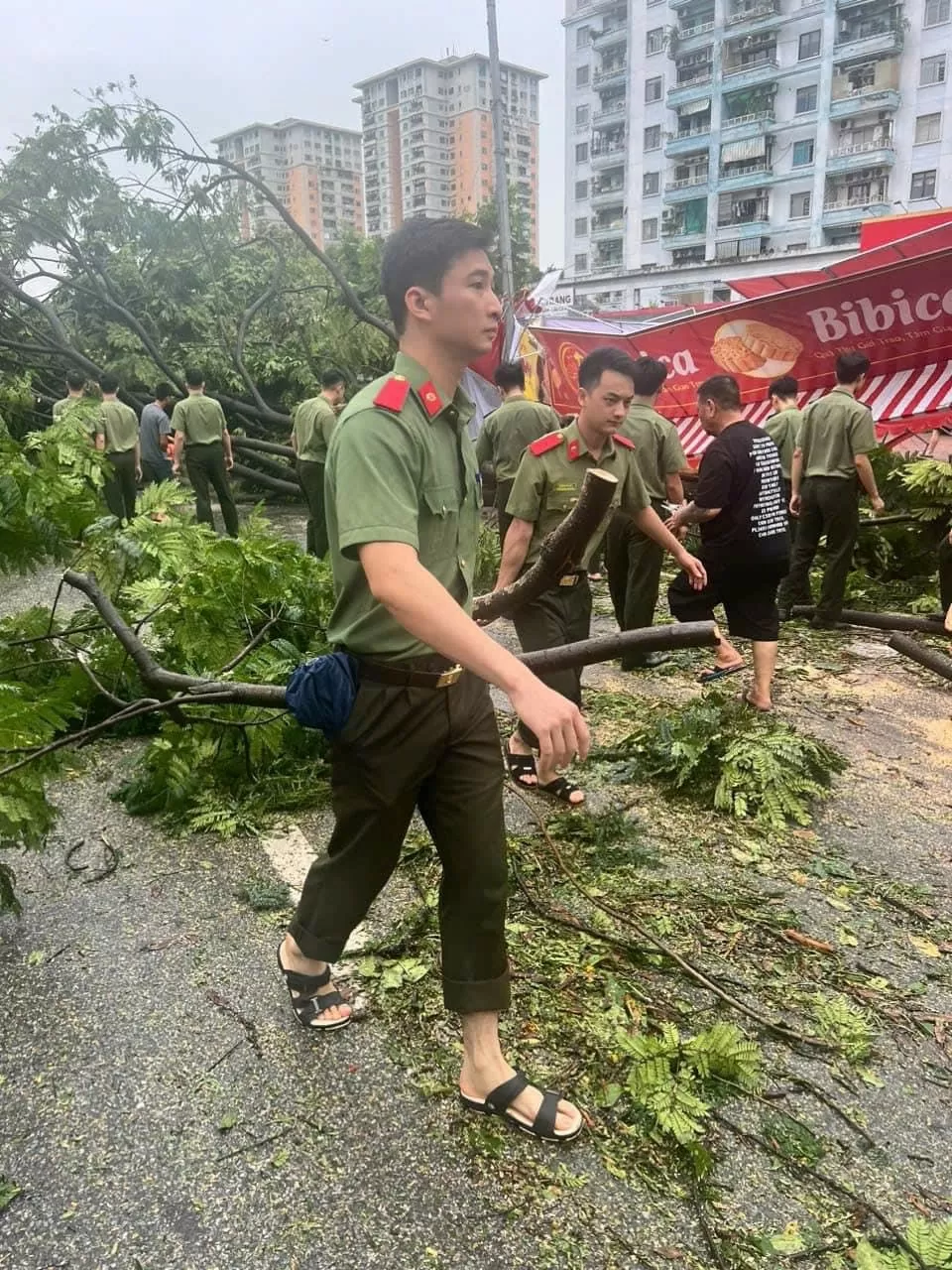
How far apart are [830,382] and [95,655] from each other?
8.62 meters

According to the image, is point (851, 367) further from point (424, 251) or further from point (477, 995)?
point (477, 995)

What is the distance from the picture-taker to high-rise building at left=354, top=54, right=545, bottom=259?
2012 inches

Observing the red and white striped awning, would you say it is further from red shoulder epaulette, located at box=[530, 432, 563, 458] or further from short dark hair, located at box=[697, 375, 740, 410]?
red shoulder epaulette, located at box=[530, 432, 563, 458]

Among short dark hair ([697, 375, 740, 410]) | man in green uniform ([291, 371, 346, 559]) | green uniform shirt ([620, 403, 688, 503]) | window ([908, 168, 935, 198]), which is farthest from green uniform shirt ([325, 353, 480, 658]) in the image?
window ([908, 168, 935, 198])

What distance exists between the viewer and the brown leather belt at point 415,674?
6.75 feet

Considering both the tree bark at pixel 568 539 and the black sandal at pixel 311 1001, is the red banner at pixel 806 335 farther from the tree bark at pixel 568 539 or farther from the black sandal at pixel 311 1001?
the black sandal at pixel 311 1001

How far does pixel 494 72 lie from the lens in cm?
1362

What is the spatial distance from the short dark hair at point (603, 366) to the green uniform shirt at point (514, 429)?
3511 mm

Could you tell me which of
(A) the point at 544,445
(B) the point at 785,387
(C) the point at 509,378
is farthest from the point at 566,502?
(B) the point at 785,387

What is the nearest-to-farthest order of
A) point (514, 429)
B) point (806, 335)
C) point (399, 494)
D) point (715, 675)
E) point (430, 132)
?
point (399, 494) < point (715, 675) < point (514, 429) < point (806, 335) < point (430, 132)

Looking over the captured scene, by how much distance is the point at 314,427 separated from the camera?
882 centimetres

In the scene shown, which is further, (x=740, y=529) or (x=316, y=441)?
(x=316, y=441)

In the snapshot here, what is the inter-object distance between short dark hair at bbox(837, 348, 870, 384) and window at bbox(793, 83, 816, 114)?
52711 mm

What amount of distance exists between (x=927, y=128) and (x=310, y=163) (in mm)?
32059
